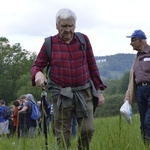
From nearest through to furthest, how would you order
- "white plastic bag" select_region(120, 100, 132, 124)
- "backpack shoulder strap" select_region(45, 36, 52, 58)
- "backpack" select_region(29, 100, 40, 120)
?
"backpack shoulder strap" select_region(45, 36, 52, 58)
"white plastic bag" select_region(120, 100, 132, 124)
"backpack" select_region(29, 100, 40, 120)

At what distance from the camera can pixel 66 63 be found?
4664 millimetres

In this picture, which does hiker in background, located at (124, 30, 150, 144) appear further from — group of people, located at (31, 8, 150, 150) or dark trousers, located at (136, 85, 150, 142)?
group of people, located at (31, 8, 150, 150)

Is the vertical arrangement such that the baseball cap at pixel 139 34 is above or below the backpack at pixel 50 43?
above

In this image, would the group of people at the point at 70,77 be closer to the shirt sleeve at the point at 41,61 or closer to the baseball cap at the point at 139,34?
the shirt sleeve at the point at 41,61

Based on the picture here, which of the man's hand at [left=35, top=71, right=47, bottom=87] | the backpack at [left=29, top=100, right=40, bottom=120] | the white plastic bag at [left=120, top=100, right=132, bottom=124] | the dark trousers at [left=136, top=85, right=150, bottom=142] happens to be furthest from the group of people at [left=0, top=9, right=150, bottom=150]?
the backpack at [left=29, top=100, right=40, bottom=120]

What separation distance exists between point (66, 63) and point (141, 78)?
1972mm

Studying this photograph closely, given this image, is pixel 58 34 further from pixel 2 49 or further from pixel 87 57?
pixel 2 49

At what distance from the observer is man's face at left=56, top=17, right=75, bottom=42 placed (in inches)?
180

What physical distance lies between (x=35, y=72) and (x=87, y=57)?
568 millimetres

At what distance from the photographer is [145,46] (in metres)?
6.63

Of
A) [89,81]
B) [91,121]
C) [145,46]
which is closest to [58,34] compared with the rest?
[89,81]

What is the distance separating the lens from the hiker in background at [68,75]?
464cm

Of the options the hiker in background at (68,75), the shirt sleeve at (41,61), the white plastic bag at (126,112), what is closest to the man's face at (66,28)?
the hiker in background at (68,75)

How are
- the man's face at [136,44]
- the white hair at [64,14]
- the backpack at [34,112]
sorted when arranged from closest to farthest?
the white hair at [64,14]
the man's face at [136,44]
the backpack at [34,112]
